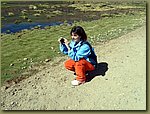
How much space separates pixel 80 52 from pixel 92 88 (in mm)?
421

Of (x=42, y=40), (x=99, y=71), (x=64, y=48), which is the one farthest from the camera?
(x=42, y=40)

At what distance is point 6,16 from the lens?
4.35m

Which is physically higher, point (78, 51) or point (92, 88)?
point (78, 51)

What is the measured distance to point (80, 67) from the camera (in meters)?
4.04

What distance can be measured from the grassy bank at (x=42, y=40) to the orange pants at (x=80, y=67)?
1.00ft

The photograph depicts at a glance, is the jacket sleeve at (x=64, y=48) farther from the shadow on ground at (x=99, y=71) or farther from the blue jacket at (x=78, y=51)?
the shadow on ground at (x=99, y=71)

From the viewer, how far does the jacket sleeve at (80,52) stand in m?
4.00

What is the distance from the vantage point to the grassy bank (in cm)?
430

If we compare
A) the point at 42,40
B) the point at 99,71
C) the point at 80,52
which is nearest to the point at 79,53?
the point at 80,52

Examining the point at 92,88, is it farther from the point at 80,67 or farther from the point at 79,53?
the point at 79,53

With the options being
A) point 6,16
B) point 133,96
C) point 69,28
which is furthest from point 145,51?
point 6,16

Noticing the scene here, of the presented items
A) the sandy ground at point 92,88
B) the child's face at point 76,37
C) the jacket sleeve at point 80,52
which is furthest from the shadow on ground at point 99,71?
the child's face at point 76,37

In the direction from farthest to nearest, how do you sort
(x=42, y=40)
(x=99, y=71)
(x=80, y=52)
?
(x=42, y=40), (x=99, y=71), (x=80, y=52)

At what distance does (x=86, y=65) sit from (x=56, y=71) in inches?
17.2
